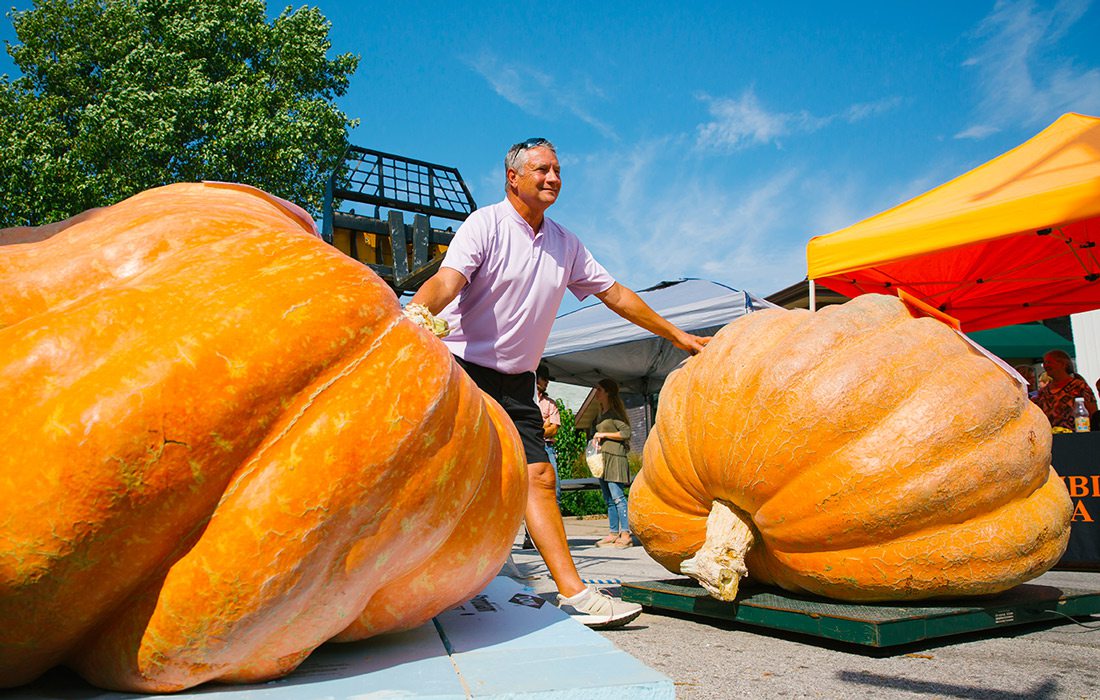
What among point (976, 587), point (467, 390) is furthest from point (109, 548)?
point (976, 587)

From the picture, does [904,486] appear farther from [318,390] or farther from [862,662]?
[318,390]

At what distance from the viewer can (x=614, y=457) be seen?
771 centimetres

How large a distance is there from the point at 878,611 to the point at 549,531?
4.04ft

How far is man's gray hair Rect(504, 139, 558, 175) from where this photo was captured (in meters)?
3.22

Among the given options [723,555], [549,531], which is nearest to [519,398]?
[549,531]

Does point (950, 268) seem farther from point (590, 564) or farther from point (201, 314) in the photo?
point (201, 314)

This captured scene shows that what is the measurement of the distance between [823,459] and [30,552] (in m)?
2.27

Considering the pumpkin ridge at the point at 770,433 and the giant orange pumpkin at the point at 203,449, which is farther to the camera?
the pumpkin ridge at the point at 770,433

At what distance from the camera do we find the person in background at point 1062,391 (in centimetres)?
657

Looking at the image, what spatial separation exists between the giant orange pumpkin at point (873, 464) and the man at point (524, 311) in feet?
1.70

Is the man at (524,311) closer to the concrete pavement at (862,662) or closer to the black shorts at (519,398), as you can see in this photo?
the black shorts at (519,398)

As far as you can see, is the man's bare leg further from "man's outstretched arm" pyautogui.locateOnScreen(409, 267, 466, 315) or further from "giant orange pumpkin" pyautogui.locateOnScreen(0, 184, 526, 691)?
"giant orange pumpkin" pyautogui.locateOnScreen(0, 184, 526, 691)

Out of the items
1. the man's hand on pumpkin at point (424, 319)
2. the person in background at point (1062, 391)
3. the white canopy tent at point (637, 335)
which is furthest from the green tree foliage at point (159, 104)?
the man's hand on pumpkin at point (424, 319)

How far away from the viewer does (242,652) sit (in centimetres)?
119
